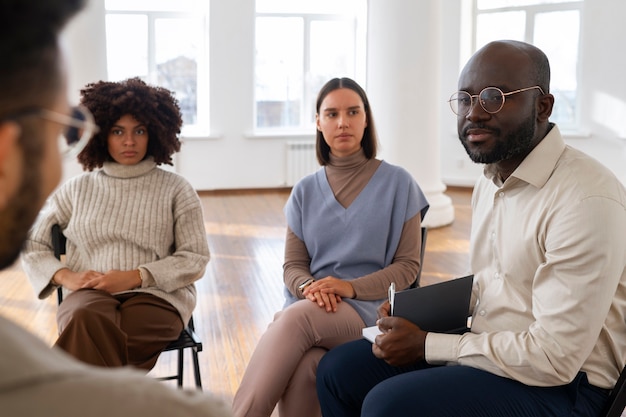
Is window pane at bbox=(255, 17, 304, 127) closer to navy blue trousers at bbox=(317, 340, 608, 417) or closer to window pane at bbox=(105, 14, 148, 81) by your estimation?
window pane at bbox=(105, 14, 148, 81)

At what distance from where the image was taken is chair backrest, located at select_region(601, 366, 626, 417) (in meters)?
1.66

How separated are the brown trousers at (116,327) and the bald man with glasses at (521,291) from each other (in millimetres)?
643

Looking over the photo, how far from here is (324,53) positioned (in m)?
9.45

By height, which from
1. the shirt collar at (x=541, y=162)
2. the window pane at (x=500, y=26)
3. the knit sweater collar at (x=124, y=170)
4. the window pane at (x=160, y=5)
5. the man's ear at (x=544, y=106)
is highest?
the window pane at (x=160, y=5)

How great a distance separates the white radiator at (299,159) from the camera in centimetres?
915

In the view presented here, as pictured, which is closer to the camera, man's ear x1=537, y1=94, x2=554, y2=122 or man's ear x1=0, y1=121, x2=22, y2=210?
man's ear x1=0, y1=121, x2=22, y2=210

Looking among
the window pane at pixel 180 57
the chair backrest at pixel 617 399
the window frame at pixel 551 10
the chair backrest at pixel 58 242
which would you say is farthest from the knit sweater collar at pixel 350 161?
the window frame at pixel 551 10

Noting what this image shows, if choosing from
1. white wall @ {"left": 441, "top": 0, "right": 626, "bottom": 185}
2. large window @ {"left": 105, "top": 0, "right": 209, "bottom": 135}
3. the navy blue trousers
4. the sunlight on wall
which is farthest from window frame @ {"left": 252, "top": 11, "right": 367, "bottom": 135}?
the navy blue trousers

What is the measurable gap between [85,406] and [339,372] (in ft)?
4.88

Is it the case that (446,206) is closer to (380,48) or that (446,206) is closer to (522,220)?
(380,48)

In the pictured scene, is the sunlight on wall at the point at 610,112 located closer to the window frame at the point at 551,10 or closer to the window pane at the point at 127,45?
the window frame at the point at 551,10

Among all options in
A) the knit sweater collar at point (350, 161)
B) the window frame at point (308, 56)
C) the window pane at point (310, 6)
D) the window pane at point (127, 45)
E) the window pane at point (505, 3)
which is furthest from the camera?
the window frame at point (308, 56)

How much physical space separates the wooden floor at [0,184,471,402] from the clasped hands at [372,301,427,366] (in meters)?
1.04

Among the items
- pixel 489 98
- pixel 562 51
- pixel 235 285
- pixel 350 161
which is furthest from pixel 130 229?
pixel 562 51
